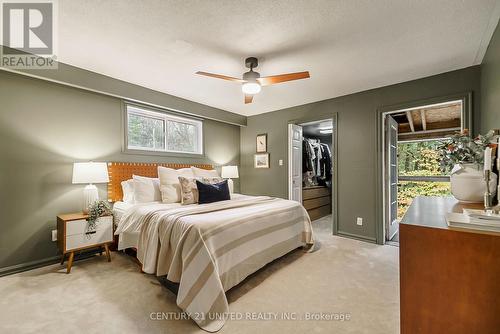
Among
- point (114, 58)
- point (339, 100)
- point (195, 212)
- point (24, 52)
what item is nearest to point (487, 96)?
point (339, 100)

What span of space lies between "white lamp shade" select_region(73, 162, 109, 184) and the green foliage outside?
18.6 ft

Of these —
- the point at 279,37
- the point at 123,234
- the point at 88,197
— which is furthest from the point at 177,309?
the point at 279,37

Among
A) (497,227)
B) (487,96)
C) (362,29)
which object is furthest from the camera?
(487,96)

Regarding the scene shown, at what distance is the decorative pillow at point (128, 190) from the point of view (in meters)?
3.07

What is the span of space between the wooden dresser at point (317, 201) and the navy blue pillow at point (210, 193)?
7.72 feet

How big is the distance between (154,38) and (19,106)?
5.94ft

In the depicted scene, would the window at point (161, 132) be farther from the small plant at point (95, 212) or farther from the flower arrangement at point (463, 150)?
the flower arrangement at point (463, 150)

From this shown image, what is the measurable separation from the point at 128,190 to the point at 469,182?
3.59 meters

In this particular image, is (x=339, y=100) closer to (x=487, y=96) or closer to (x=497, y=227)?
(x=487, y=96)

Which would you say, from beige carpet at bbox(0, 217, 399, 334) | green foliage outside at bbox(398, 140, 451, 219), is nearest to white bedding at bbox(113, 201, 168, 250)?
A: beige carpet at bbox(0, 217, 399, 334)

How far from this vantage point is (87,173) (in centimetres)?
265

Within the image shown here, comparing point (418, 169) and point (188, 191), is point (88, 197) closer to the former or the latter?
point (188, 191)

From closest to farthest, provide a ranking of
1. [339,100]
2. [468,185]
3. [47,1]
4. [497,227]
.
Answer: [497,227], [468,185], [47,1], [339,100]

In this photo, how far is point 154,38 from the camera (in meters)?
2.17
